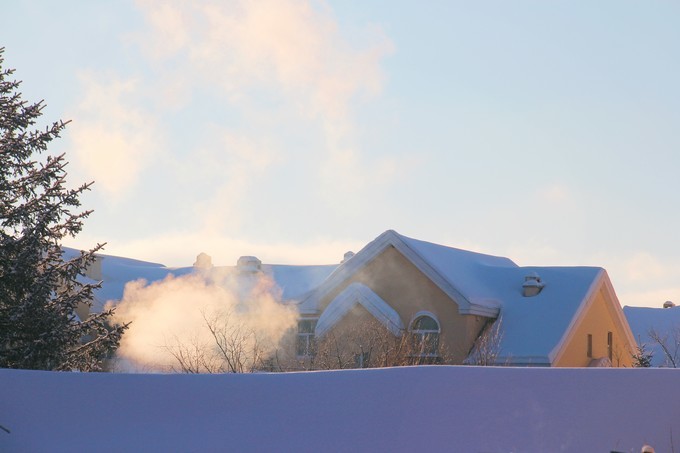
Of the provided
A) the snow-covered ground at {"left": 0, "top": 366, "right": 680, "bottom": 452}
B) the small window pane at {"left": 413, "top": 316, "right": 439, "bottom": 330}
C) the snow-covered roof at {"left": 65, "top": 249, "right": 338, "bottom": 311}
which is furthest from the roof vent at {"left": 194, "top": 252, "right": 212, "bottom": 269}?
the snow-covered ground at {"left": 0, "top": 366, "right": 680, "bottom": 452}

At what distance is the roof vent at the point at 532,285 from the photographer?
3491 centimetres

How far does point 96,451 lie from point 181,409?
135cm

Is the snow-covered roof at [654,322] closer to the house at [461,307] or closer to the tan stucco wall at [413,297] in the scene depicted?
the house at [461,307]

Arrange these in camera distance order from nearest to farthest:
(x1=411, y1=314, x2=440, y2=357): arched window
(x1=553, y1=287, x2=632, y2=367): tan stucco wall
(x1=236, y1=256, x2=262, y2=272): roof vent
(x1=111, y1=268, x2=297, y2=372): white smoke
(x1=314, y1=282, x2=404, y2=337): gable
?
1. (x1=411, y1=314, x2=440, y2=357): arched window
2. (x1=314, y1=282, x2=404, y2=337): gable
3. (x1=111, y1=268, x2=297, y2=372): white smoke
4. (x1=553, y1=287, x2=632, y2=367): tan stucco wall
5. (x1=236, y1=256, x2=262, y2=272): roof vent

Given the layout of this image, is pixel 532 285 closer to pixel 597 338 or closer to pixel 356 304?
pixel 597 338

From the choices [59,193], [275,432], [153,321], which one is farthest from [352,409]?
[153,321]

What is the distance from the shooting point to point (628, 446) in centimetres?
1532

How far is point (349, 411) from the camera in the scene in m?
14.0

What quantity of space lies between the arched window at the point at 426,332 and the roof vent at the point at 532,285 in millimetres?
3692

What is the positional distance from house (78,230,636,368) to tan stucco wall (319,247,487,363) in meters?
0.03

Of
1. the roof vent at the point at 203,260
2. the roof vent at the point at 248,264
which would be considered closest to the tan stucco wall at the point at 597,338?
the roof vent at the point at 248,264

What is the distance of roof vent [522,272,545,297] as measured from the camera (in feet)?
115

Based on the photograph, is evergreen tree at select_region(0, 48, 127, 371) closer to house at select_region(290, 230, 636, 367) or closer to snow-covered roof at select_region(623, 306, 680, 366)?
house at select_region(290, 230, 636, 367)

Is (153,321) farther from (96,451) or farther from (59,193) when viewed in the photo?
(96,451)
